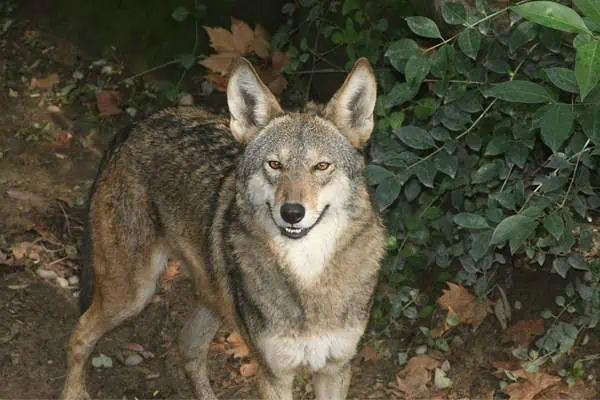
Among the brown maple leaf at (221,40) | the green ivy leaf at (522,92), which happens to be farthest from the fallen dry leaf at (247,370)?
the green ivy leaf at (522,92)

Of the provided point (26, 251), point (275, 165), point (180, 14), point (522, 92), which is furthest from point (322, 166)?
point (180, 14)

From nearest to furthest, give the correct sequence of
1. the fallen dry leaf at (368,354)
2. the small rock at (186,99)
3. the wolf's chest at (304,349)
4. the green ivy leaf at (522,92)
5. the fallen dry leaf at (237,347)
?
1. the green ivy leaf at (522,92)
2. the wolf's chest at (304,349)
3. the fallen dry leaf at (368,354)
4. the fallen dry leaf at (237,347)
5. the small rock at (186,99)

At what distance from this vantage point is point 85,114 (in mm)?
8836

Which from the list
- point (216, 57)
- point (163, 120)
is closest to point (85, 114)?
point (216, 57)

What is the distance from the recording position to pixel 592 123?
5.05 meters

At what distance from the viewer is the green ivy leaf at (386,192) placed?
578 cm

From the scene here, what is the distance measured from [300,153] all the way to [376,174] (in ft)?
2.98

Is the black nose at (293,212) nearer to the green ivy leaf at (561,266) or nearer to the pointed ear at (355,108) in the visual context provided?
the pointed ear at (355,108)

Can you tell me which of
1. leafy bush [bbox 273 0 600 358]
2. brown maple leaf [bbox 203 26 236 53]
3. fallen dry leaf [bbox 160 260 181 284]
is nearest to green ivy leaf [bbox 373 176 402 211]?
leafy bush [bbox 273 0 600 358]

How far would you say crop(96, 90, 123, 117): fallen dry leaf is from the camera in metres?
8.72

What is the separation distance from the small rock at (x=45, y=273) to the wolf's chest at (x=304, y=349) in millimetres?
2616

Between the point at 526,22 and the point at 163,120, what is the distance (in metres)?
2.19

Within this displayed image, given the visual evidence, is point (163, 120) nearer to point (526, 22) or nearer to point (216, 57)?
point (216, 57)

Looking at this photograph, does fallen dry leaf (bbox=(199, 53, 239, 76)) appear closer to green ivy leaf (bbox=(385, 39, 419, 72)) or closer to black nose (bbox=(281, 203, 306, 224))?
green ivy leaf (bbox=(385, 39, 419, 72))
